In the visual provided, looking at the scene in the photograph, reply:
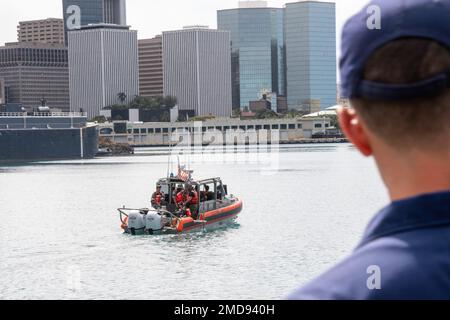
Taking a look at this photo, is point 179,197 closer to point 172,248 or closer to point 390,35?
point 172,248

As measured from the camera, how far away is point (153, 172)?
5295 inches

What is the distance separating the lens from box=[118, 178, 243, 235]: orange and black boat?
48844 millimetres

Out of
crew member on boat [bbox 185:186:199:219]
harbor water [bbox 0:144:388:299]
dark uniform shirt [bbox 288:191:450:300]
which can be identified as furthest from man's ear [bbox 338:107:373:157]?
crew member on boat [bbox 185:186:199:219]

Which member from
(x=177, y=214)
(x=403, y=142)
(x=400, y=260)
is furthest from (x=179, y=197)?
(x=400, y=260)

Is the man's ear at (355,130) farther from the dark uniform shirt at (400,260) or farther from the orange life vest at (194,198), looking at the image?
the orange life vest at (194,198)

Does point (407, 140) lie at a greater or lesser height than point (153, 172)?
greater

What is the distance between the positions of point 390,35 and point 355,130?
1.06 ft

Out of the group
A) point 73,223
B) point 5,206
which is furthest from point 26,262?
point 5,206

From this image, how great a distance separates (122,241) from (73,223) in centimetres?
1467

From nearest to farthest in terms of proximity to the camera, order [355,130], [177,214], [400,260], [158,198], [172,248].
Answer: [400,260] → [355,130] → [172,248] → [177,214] → [158,198]

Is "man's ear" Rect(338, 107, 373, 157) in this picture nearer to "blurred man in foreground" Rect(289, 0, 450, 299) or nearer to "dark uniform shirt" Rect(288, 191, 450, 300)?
"blurred man in foreground" Rect(289, 0, 450, 299)

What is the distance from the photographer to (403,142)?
2.73 meters
